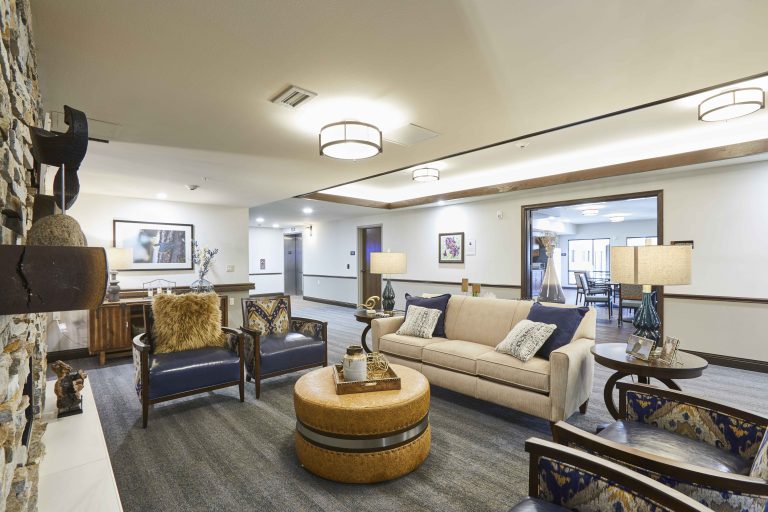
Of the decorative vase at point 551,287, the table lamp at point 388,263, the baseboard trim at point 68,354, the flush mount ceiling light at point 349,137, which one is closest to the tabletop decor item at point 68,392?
the flush mount ceiling light at point 349,137

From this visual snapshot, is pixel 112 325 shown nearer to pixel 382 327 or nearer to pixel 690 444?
pixel 382 327

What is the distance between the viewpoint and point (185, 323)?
10.9ft

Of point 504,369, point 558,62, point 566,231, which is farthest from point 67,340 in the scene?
point 566,231

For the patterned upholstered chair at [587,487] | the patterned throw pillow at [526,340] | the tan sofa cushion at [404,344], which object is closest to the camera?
the patterned upholstered chair at [587,487]

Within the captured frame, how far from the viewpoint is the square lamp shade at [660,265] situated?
2.41 m

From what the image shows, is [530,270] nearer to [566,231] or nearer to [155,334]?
[155,334]

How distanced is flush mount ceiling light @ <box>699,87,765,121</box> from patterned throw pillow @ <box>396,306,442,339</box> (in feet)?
9.30

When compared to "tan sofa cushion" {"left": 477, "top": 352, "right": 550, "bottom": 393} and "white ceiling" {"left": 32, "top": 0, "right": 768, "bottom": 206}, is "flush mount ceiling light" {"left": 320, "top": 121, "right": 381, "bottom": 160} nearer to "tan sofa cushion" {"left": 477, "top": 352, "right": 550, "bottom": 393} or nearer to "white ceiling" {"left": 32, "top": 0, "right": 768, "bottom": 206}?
"white ceiling" {"left": 32, "top": 0, "right": 768, "bottom": 206}

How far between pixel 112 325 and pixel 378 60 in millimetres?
4722

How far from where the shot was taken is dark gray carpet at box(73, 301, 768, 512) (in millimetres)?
2010

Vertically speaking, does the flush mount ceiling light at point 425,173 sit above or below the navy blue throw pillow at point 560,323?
above

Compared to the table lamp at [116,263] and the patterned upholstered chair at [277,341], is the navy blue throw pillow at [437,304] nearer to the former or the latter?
the patterned upholstered chair at [277,341]

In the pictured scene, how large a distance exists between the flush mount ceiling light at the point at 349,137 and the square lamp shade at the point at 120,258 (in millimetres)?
3726

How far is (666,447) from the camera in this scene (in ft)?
5.44
